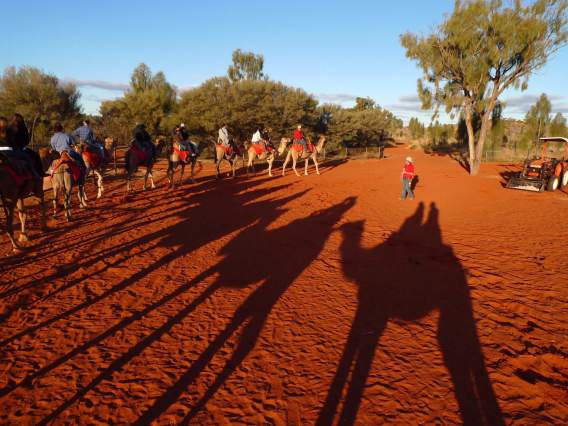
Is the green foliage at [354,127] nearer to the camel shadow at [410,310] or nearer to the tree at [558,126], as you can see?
the tree at [558,126]

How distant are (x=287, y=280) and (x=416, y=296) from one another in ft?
7.35

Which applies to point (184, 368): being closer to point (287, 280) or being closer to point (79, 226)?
point (287, 280)

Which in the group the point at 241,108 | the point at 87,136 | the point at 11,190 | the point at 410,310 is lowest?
the point at 410,310

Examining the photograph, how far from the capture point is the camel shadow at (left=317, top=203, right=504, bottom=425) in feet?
11.1

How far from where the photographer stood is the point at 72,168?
9320 mm

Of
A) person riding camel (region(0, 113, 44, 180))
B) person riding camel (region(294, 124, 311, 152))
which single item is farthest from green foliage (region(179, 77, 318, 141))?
A: person riding camel (region(0, 113, 44, 180))

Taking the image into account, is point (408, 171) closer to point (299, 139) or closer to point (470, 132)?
point (299, 139)

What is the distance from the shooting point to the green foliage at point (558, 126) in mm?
33438

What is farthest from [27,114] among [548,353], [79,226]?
[548,353]

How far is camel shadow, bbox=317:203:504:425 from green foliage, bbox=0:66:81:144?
96.0ft

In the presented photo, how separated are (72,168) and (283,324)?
26.3 ft

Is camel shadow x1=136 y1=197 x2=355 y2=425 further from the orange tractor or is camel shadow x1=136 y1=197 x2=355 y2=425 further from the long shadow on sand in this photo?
the orange tractor

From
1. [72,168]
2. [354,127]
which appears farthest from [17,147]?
[354,127]

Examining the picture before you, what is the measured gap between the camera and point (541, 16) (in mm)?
17375
